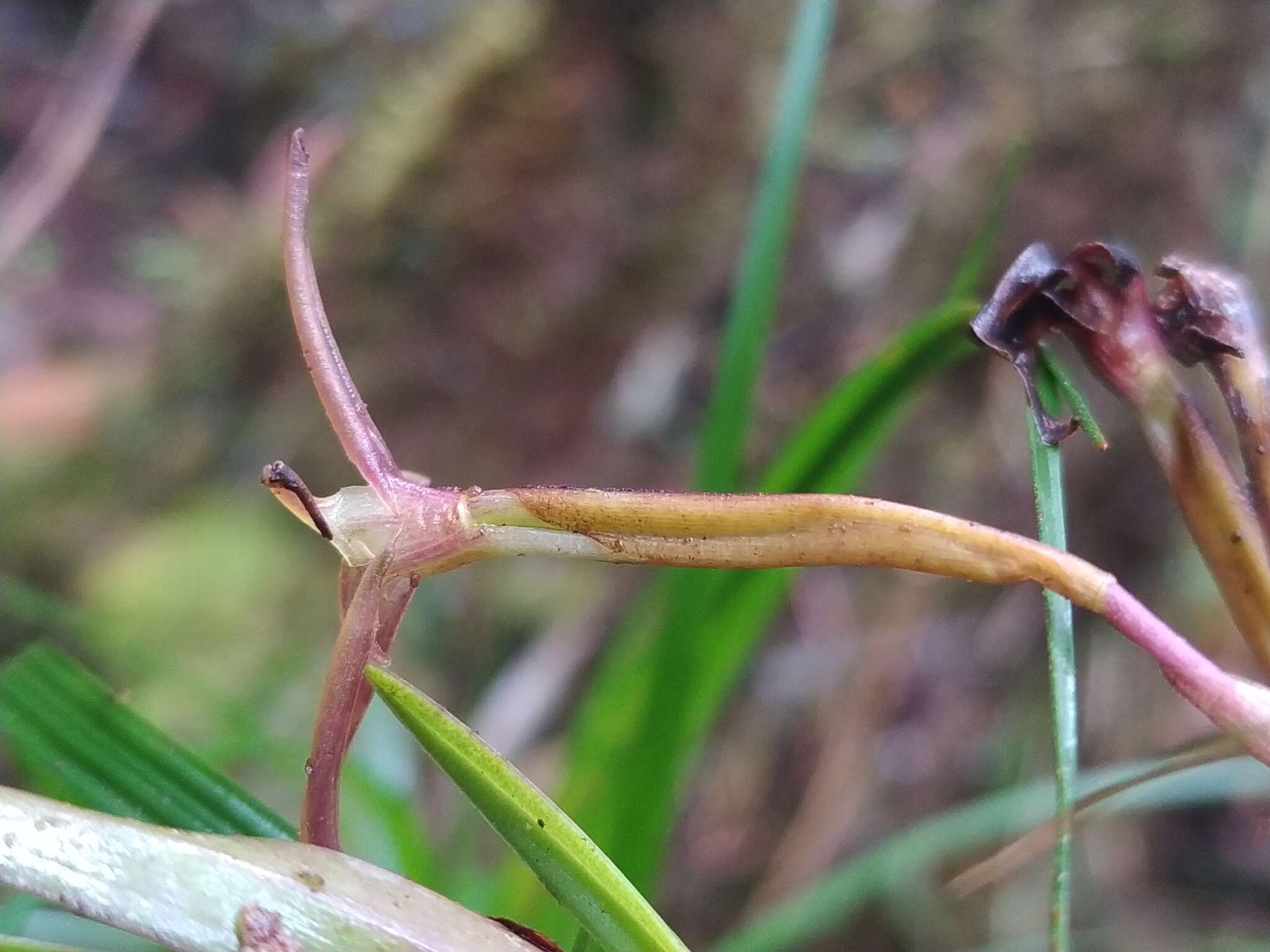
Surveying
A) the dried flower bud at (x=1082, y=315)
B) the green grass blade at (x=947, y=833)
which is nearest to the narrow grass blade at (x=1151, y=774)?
the dried flower bud at (x=1082, y=315)

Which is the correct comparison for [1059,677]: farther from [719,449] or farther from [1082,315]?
[719,449]

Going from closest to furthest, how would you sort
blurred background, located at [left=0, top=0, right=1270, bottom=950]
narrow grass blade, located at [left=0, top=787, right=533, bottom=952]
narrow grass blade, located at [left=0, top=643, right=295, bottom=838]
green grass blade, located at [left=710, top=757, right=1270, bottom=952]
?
1. narrow grass blade, located at [left=0, top=787, right=533, bottom=952]
2. narrow grass blade, located at [left=0, top=643, right=295, bottom=838]
3. green grass blade, located at [left=710, top=757, right=1270, bottom=952]
4. blurred background, located at [left=0, top=0, right=1270, bottom=950]

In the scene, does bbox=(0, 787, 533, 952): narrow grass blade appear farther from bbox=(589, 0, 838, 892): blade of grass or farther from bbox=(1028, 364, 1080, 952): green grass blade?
bbox=(589, 0, 838, 892): blade of grass

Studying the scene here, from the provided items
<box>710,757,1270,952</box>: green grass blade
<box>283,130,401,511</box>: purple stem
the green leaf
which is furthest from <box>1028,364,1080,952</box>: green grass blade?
<box>710,757,1270,952</box>: green grass blade

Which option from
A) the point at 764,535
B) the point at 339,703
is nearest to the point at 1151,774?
the point at 764,535

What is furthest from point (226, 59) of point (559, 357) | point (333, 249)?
point (559, 357)

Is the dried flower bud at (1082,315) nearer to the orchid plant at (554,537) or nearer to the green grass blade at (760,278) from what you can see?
the orchid plant at (554,537)
